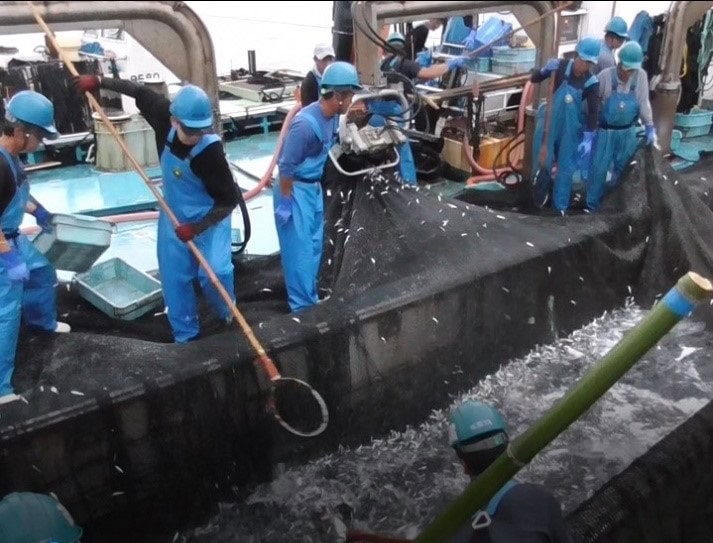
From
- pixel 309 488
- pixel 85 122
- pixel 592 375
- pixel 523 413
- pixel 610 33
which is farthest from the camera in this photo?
pixel 85 122

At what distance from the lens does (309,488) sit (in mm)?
4504

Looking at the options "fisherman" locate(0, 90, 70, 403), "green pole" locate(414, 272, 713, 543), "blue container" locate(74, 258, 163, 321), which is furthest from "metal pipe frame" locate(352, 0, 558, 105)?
"green pole" locate(414, 272, 713, 543)

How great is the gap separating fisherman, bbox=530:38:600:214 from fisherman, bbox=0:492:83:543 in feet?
18.8

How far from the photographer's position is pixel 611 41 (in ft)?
24.3

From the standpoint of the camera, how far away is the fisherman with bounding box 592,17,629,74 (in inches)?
290

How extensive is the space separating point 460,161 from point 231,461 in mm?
5100

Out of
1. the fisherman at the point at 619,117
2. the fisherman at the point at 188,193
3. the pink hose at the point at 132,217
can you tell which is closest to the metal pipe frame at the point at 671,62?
the fisherman at the point at 619,117

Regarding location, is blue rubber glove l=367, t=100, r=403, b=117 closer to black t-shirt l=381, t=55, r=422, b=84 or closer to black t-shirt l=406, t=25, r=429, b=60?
black t-shirt l=381, t=55, r=422, b=84

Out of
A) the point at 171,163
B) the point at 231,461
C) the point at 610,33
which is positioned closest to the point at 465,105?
the point at 610,33

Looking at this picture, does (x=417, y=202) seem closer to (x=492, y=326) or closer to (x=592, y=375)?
(x=492, y=326)

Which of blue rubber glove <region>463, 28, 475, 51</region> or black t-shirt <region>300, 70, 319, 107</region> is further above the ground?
blue rubber glove <region>463, 28, 475, 51</region>

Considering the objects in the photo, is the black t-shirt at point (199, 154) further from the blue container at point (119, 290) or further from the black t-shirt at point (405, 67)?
the black t-shirt at point (405, 67)

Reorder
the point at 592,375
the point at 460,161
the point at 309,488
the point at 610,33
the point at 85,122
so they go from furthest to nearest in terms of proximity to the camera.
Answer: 1. the point at 85,122
2. the point at 460,161
3. the point at 610,33
4. the point at 309,488
5. the point at 592,375

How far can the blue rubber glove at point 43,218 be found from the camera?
14.4 ft
